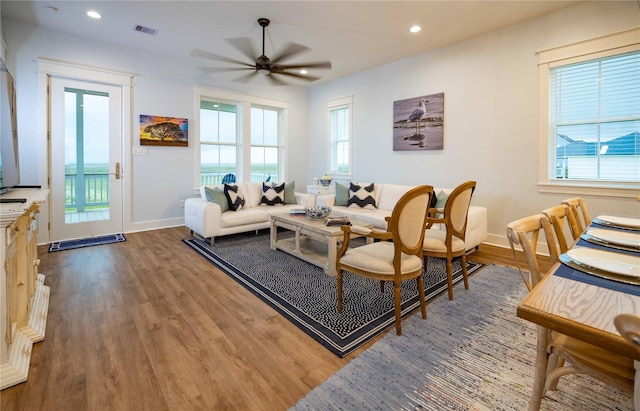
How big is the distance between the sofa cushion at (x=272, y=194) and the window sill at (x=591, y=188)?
12.0 ft

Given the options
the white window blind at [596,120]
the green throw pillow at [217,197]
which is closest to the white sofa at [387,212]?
the white window blind at [596,120]

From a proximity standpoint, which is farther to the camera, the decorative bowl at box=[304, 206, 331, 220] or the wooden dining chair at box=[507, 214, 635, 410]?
the decorative bowl at box=[304, 206, 331, 220]

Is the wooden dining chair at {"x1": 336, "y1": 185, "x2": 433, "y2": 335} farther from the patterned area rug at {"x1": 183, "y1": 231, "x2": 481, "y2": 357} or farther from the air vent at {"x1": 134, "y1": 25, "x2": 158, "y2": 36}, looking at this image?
the air vent at {"x1": 134, "y1": 25, "x2": 158, "y2": 36}

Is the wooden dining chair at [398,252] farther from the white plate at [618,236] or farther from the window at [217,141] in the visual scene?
the window at [217,141]

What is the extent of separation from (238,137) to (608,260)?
5.87 metres

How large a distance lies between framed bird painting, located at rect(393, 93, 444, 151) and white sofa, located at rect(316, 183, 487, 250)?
0.78 m

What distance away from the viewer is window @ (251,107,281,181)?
6.38 m

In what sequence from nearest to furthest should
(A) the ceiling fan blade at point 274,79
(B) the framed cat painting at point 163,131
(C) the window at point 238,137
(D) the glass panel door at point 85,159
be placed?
(A) the ceiling fan blade at point 274,79 → (D) the glass panel door at point 85,159 → (B) the framed cat painting at point 163,131 → (C) the window at point 238,137

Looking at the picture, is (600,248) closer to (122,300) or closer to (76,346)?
(76,346)

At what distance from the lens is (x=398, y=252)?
2037 millimetres

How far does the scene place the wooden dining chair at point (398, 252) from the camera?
6.62 ft

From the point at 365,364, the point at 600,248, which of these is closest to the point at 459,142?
the point at 600,248

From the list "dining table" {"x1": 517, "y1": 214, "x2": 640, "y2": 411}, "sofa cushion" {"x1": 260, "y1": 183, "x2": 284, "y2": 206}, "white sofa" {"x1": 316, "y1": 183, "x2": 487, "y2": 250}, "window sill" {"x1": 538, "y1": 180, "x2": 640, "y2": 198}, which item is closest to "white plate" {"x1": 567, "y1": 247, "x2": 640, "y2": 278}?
"dining table" {"x1": 517, "y1": 214, "x2": 640, "y2": 411}

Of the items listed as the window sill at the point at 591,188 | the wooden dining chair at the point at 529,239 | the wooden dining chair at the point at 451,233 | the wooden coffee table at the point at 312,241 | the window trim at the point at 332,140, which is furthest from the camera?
the window trim at the point at 332,140
